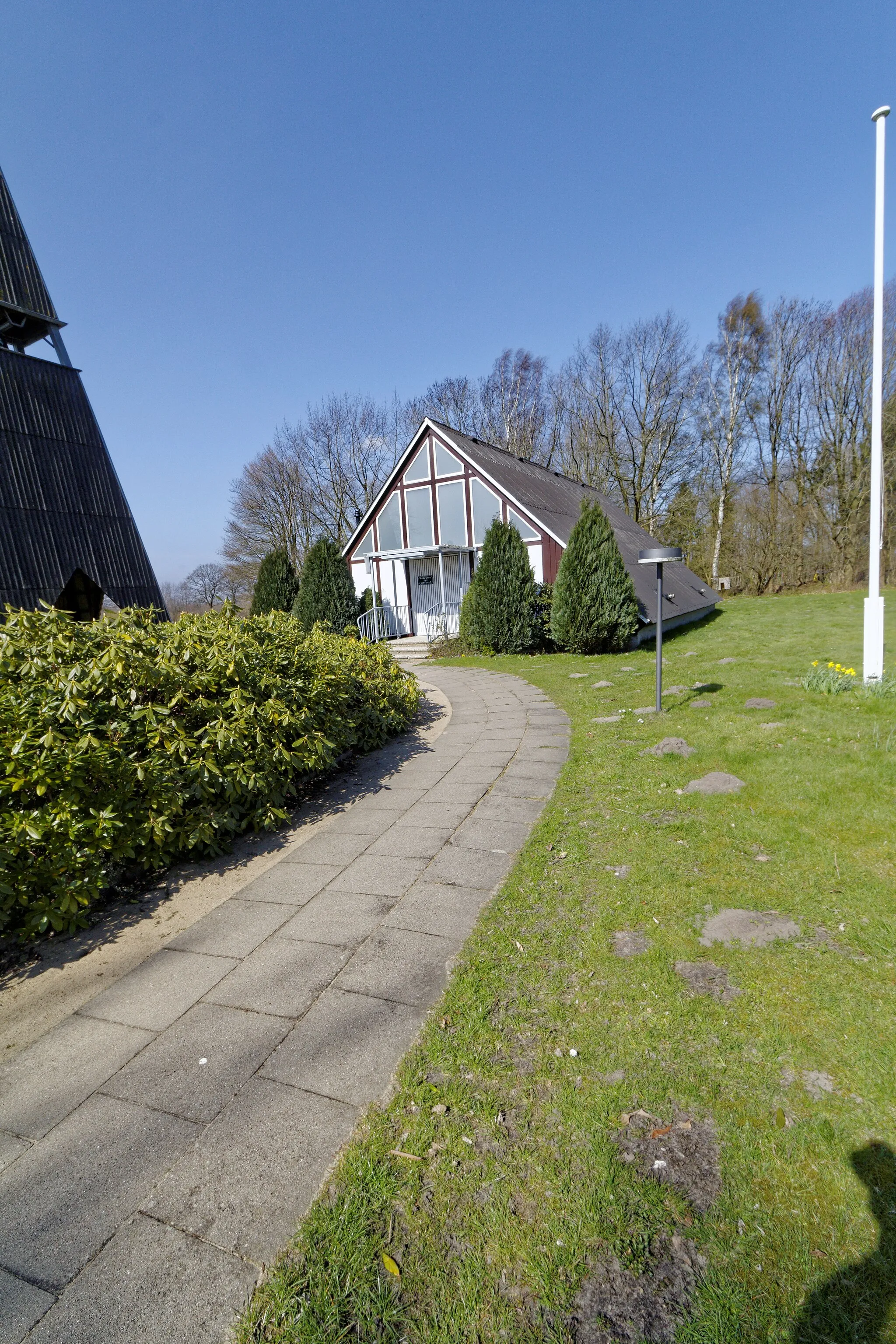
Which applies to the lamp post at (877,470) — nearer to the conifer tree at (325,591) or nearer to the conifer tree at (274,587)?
the conifer tree at (325,591)

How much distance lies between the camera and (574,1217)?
1473 millimetres

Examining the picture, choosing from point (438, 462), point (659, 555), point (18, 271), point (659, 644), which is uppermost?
point (18, 271)

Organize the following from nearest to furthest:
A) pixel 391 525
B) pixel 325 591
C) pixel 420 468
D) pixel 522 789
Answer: pixel 522 789, pixel 325 591, pixel 420 468, pixel 391 525

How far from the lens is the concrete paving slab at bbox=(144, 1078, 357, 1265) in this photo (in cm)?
152

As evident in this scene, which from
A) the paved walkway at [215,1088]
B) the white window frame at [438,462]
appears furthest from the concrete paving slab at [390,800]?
the white window frame at [438,462]

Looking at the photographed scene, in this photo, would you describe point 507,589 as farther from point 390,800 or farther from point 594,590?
point 390,800

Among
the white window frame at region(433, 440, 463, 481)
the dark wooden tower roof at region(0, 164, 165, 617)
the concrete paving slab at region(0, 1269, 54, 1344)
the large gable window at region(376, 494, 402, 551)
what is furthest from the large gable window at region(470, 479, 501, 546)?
the concrete paving slab at region(0, 1269, 54, 1344)

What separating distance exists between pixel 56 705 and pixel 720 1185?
11.3ft

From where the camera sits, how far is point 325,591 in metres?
16.6

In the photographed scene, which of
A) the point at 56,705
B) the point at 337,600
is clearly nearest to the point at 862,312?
the point at 337,600

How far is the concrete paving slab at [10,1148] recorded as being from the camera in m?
1.79

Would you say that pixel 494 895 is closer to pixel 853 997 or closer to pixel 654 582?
pixel 853 997

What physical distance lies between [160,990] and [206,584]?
138ft

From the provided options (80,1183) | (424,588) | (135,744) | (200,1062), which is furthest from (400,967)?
(424,588)
